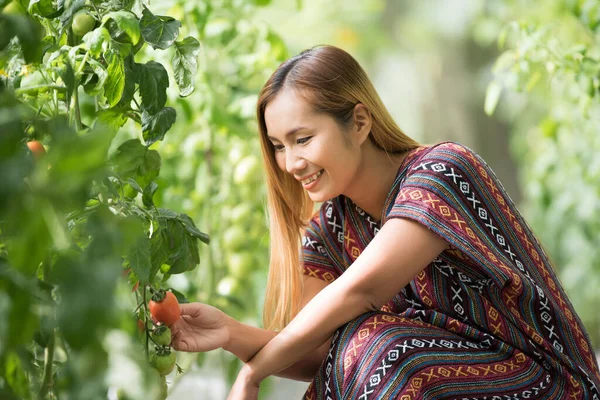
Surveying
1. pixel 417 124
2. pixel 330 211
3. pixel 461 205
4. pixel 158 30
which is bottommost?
pixel 417 124

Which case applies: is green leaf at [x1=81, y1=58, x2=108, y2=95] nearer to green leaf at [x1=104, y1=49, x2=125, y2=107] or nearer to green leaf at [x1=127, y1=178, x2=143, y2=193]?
green leaf at [x1=104, y1=49, x2=125, y2=107]

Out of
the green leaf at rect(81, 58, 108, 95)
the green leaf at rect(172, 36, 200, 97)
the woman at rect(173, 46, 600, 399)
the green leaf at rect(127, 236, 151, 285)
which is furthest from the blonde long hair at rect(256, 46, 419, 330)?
the green leaf at rect(127, 236, 151, 285)

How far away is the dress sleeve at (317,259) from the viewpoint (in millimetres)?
1646

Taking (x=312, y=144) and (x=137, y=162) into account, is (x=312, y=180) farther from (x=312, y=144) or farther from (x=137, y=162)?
(x=137, y=162)

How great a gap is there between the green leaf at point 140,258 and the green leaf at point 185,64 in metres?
0.25

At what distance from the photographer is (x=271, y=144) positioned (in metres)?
1.57

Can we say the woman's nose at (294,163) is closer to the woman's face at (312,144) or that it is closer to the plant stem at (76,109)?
the woman's face at (312,144)

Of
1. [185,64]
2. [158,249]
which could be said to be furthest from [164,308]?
[185,64]

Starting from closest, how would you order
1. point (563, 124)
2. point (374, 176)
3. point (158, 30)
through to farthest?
point (158, 30), point (374, 176), point (563, 124)

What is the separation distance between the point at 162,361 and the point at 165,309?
9 centimetres

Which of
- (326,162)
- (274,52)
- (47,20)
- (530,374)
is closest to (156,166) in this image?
(47,20)

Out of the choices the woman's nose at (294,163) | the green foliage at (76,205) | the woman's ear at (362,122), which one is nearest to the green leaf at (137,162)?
the green foliage at (76,205)

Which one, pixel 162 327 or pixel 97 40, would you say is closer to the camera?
pixel 97 40

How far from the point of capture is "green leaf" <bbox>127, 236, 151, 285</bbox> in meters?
0.93
